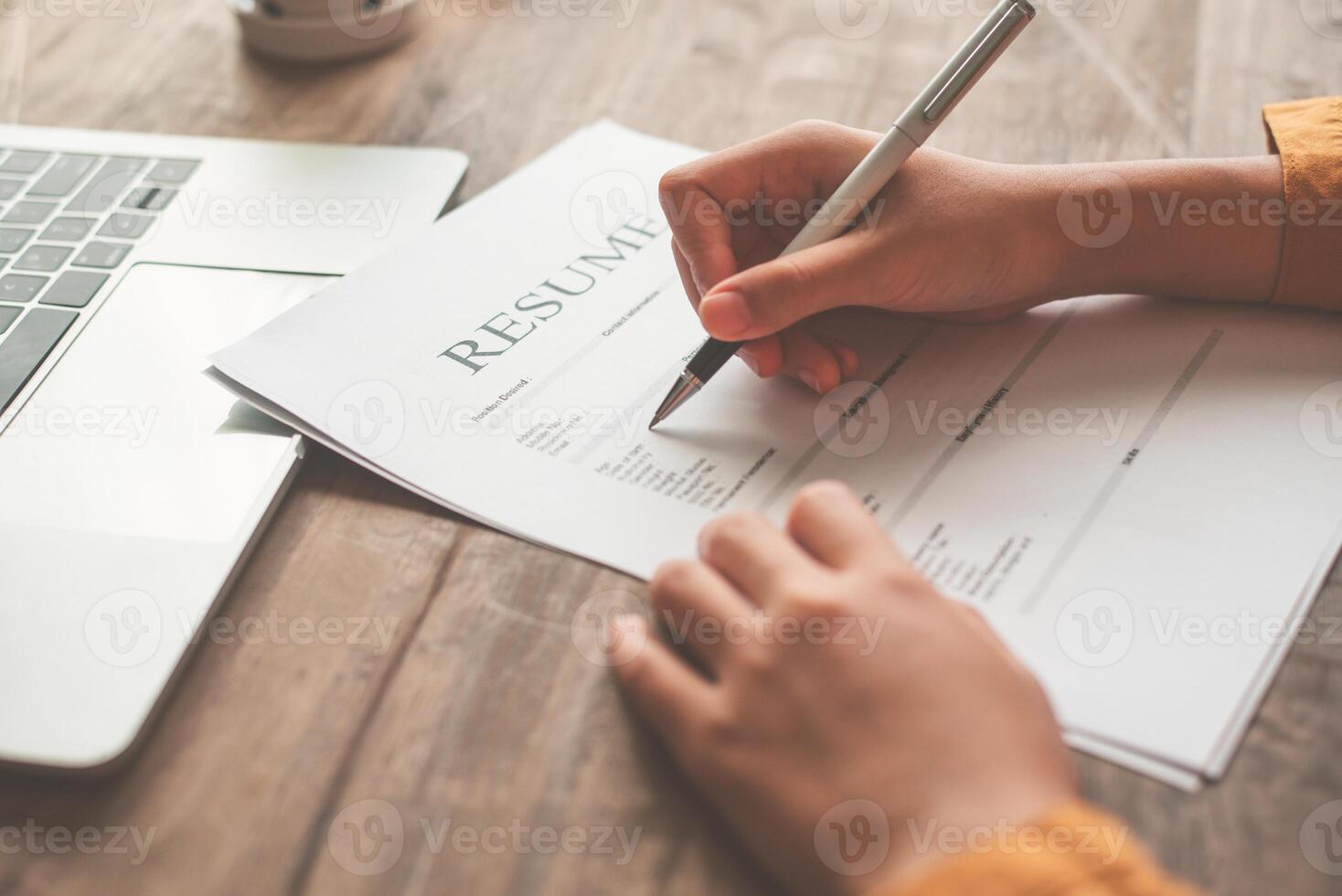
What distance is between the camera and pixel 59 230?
0.72 meters

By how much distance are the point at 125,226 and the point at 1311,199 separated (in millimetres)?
767

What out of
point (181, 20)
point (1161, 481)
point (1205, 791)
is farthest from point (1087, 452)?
point (181, 20)

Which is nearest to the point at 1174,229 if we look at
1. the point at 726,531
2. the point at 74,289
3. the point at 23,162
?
the point at 726,531

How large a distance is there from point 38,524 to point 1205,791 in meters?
0.54

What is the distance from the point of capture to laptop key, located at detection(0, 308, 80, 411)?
1.96ft

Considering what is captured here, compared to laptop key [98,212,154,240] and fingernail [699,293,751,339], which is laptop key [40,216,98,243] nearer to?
laptop key [98,212,154,240]
